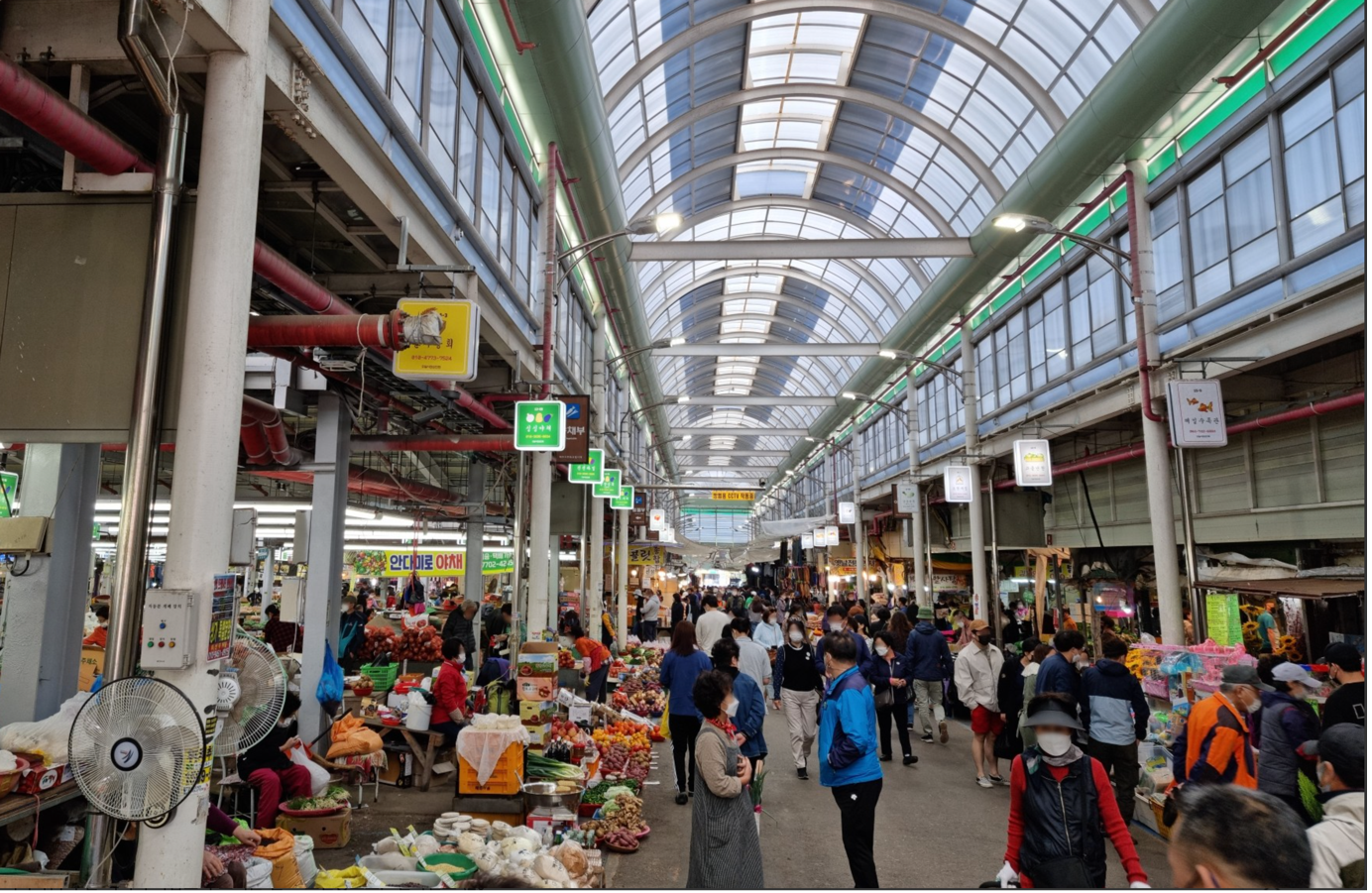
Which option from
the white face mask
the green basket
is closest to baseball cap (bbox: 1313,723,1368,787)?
the white face mask

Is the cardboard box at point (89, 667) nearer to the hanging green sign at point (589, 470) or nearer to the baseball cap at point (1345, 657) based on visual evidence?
the hanging green sign at point (589, 470)

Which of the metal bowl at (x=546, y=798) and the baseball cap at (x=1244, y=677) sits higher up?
the baseball cap at (x=1244, y=677)

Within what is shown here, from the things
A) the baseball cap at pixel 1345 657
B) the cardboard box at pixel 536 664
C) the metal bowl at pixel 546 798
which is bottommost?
the metal bowl at pixel 546 798

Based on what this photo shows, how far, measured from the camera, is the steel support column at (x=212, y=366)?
4477mm

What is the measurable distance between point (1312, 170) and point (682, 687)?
9.97 m

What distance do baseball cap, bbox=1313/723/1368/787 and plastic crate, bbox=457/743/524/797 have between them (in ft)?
21.1

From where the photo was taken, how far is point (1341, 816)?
390 cm

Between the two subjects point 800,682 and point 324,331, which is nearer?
point 324,331

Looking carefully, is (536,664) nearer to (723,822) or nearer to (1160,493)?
(723,822)

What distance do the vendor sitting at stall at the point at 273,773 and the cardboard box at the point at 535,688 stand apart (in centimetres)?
247

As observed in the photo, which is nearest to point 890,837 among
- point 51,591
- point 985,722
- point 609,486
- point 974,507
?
point 985,722

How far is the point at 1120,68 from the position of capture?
10609mm

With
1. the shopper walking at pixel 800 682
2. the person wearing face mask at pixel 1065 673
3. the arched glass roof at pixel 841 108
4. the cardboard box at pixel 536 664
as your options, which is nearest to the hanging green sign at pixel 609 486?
the arched glass roof at pixel 841 108

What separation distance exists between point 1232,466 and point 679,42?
1209 centimetres
